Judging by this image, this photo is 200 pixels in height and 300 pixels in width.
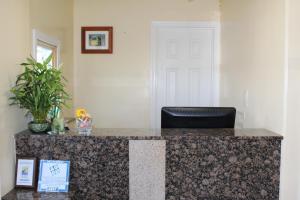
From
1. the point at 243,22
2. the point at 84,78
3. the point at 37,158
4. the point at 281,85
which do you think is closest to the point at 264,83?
the point at 281,85

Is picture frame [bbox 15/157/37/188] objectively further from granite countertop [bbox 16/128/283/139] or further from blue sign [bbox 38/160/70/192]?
granite countertop [bbox 16/128/283/139]

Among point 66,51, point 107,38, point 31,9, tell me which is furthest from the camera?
point 107,38

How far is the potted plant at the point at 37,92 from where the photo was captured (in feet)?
5.77

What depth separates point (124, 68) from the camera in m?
3.74

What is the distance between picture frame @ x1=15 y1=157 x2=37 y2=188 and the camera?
1693 millimetres

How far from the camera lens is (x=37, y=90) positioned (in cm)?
175

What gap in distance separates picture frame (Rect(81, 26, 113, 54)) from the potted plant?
1904 mm

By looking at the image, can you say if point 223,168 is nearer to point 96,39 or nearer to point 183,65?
point 183,65

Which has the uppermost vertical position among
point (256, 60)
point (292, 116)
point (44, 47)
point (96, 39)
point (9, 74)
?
point (96, 39)

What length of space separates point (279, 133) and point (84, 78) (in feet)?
8.52

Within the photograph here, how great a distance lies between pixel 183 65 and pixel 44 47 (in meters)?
1.76

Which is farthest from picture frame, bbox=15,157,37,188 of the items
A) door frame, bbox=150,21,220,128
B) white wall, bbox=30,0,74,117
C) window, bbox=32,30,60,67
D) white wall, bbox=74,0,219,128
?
door frame, bbox=150,21,220,128

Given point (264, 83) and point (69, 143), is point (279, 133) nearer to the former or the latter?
point (264, 83)

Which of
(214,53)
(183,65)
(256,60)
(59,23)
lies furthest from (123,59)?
(256,60)
